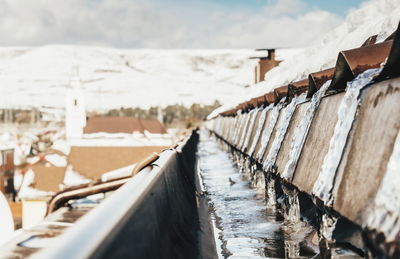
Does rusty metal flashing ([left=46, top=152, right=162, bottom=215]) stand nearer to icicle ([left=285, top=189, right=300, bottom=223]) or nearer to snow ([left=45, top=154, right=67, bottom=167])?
icicle ([left=285, top=189, right=300, bottom=223])

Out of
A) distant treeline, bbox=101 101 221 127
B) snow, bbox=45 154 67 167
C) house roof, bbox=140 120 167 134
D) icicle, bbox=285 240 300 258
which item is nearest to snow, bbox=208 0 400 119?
icicle, bbox=285 240 300 258

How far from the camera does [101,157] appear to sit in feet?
132

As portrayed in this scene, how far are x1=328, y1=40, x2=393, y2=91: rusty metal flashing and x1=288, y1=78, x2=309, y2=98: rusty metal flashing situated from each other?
129 centimetres

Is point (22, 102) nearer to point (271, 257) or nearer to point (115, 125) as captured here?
point (115, 125)

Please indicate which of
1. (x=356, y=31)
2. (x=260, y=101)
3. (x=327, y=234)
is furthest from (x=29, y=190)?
(x=327, y=234)

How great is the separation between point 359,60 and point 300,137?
2.69 ft

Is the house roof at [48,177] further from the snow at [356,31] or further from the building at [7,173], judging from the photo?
Answer: the snow at [356,31]

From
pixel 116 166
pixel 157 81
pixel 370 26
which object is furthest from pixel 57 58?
pixel 370 26

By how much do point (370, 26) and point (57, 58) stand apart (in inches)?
6012

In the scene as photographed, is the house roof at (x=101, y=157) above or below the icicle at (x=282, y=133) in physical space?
below

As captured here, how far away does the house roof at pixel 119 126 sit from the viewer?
49.6 metres

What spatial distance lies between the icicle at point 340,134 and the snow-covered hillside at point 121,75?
95260 millimetres

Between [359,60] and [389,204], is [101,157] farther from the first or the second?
[389,204]

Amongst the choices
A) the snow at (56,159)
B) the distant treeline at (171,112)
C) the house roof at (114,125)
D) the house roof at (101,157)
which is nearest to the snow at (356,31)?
the snow at (56,159)
